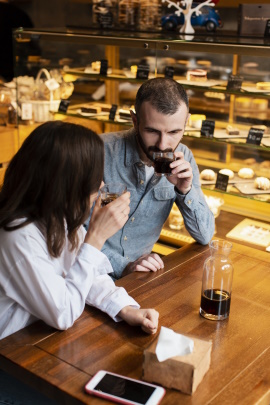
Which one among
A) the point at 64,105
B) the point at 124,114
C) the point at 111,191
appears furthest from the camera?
the point at 64,105

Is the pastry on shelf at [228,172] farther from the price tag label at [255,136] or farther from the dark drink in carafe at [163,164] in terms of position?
the dark drink in carafe at [163,164]

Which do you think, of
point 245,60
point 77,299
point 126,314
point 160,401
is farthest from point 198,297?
point 245,60

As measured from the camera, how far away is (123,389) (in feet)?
4.95

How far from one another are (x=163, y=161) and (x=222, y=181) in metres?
1.06

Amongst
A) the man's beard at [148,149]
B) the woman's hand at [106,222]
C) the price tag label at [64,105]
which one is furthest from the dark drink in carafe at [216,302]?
the price tag label at [64,105]

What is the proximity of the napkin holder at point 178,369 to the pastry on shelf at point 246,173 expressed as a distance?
204cm

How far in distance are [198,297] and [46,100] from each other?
2.67 meters

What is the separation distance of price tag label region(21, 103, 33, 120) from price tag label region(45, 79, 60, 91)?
21 centimetres

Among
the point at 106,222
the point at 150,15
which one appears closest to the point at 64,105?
the point at 150,15

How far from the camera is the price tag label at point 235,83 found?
337 cm

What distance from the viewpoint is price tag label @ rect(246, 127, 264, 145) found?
10.7 ft

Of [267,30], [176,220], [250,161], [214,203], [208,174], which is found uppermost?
[267,30]

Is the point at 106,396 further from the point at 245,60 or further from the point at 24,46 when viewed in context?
the point at 24,46

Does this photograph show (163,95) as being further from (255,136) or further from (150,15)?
(150,15)
